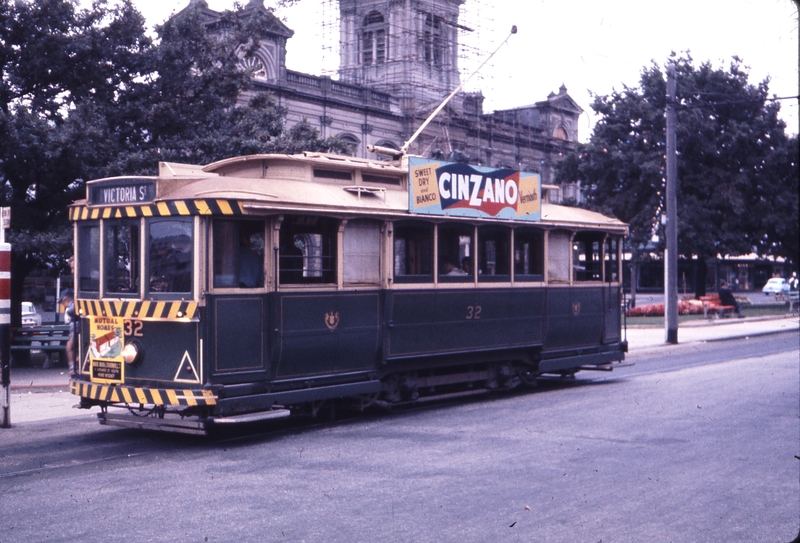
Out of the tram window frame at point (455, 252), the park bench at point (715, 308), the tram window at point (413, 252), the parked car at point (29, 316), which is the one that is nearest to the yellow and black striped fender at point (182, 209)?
the tram window at point (413, 252)

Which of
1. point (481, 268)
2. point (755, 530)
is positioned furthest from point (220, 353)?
point (755, 530)

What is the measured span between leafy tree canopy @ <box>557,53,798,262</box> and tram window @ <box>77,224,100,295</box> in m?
33.1

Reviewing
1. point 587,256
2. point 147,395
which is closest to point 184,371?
point 147,395

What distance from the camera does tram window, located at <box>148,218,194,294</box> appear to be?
1027 cm

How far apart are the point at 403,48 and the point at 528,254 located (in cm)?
3225

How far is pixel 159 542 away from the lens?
20.8 ft

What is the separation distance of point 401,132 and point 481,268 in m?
30.4

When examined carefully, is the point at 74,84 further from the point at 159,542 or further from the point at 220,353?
the point at 159,542

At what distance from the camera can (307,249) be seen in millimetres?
11406

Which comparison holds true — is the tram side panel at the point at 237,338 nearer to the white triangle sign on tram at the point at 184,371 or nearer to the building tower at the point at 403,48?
the white triangle sign on tram at the point at 184,371

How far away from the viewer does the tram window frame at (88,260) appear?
11.2 metres

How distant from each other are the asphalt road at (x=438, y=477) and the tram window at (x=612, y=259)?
3835 mm

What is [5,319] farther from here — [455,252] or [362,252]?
[455,252]

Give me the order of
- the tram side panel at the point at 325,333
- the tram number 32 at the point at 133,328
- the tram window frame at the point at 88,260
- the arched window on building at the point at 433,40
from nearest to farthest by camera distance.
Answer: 1. the tram number 32 at the point at 133,328
2. the tram side panel at the point at 325,333
3. the tram window frame at the point at 88,260
4. the arched window on building at the point at 433,40
